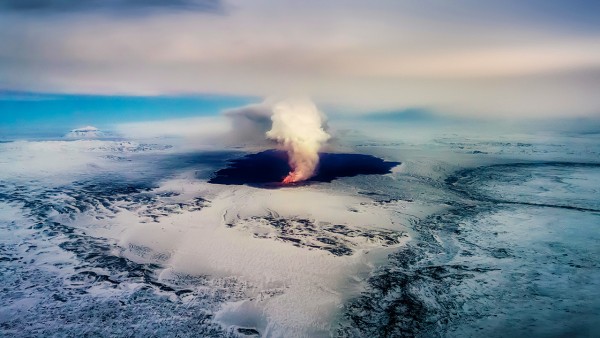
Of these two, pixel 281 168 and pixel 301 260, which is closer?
pixel 301 260

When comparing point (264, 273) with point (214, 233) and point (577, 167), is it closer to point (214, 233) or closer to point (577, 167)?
point (214, 233)

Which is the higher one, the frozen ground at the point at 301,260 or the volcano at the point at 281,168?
the volcano at the point at 281,168

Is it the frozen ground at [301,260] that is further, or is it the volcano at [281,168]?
the volcano at [281,168]

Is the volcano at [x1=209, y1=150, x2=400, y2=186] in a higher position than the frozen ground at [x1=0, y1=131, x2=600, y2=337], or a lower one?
higher

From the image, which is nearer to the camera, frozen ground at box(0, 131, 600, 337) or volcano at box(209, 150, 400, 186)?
frozen ground at box(0, 131, 600, 337)
